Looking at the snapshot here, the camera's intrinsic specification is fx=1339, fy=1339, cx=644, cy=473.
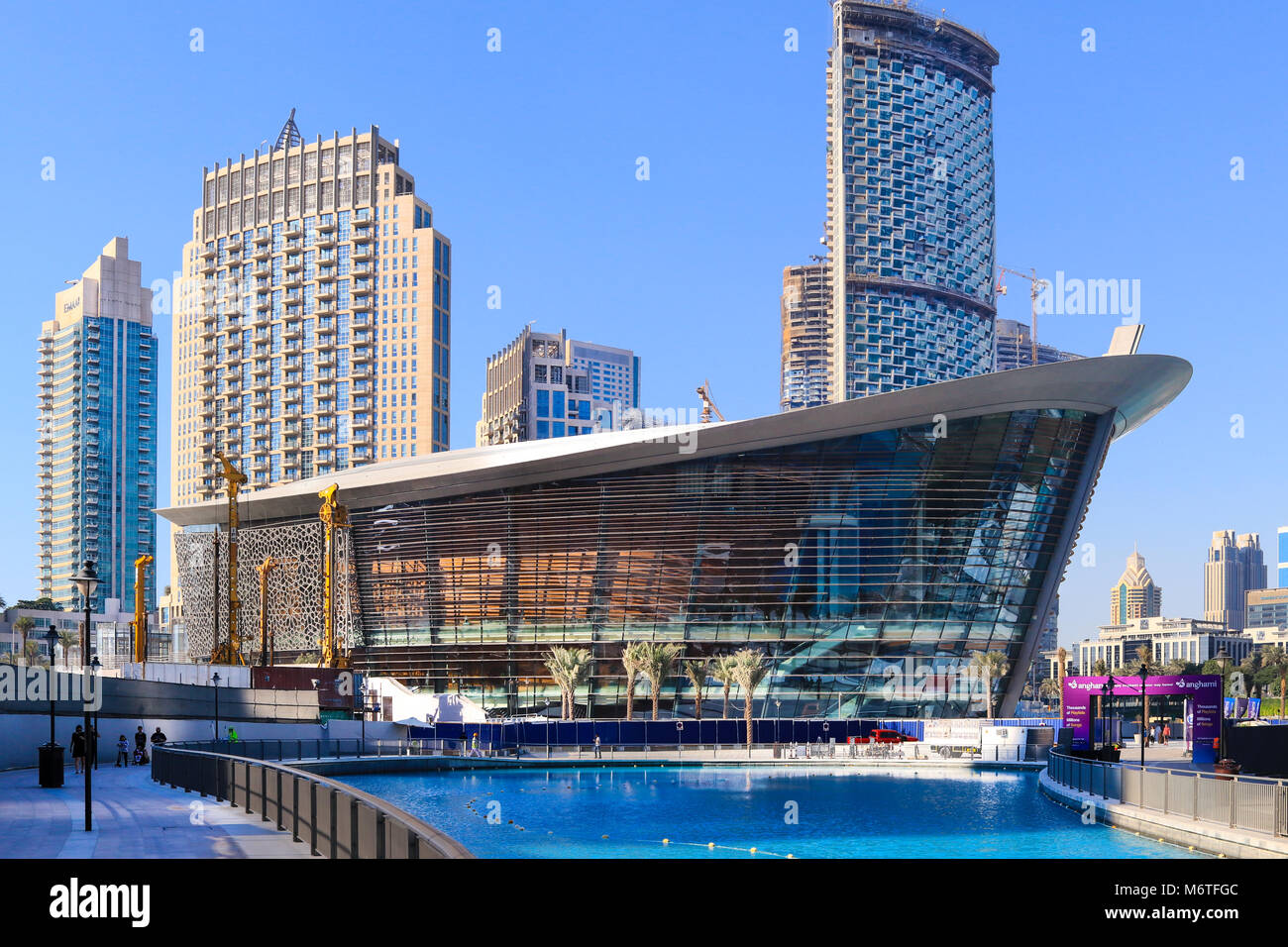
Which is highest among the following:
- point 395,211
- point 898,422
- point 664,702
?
point 395,211

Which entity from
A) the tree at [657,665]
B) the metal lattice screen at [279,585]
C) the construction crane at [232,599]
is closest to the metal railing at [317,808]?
the tree at [657,665]

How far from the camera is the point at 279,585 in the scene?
93562 mm

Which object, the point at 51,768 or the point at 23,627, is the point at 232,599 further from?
the point at 23,627

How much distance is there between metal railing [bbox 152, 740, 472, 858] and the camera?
42.6 ft

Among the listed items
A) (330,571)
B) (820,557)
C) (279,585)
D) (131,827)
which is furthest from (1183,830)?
(279,585)

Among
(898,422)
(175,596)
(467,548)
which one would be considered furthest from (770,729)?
(175,596)

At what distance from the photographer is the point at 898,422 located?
238 ft

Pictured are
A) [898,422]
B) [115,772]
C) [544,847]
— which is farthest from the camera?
[898,422]

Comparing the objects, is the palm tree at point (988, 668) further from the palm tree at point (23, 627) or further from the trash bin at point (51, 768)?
the palm tree at point (23, 627)

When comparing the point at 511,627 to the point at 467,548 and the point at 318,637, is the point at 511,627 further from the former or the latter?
the point at 318,637

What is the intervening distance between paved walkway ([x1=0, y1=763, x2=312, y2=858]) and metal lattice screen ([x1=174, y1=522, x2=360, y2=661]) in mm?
56221

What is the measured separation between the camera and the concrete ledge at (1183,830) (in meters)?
21.0

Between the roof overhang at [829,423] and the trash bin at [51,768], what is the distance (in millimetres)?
45329

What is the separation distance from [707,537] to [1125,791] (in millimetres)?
47111
